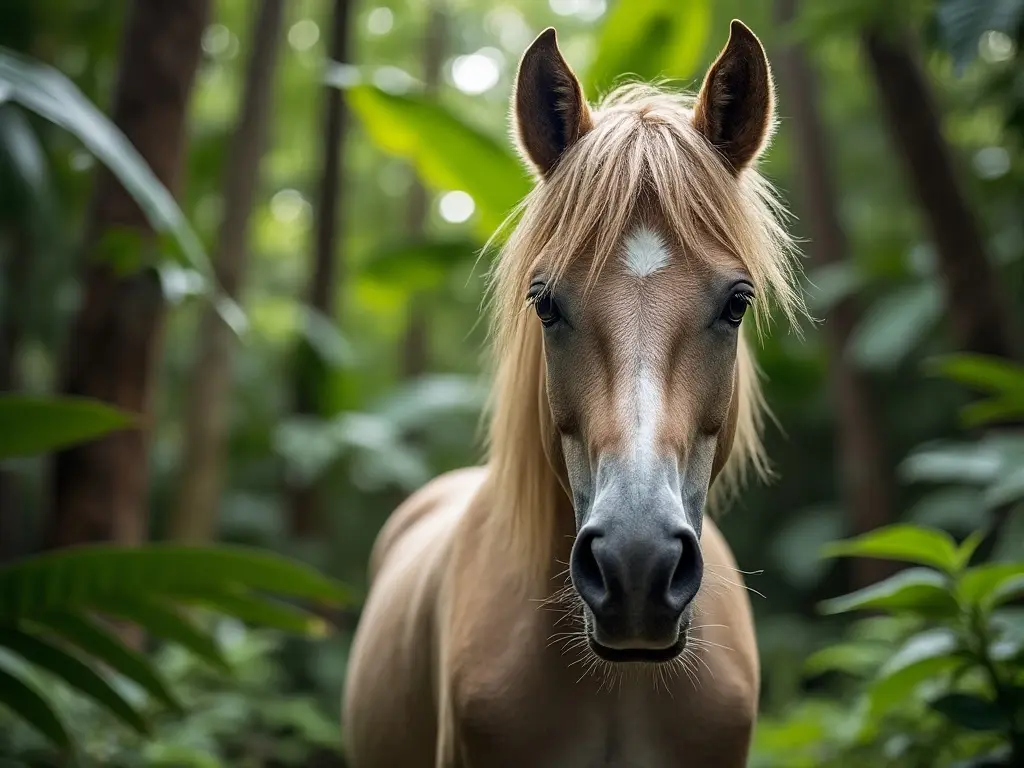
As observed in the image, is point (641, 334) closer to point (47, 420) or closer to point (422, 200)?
point (47, 420)

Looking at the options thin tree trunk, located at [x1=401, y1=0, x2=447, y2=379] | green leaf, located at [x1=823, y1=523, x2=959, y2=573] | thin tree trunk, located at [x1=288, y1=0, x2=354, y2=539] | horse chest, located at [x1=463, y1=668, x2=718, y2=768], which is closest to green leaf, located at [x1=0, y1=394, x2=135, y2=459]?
horse chest, located at [x1=463, y1=668, x2=718, y2=768]

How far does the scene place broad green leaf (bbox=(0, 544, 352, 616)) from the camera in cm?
293

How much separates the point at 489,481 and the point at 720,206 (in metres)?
0.86

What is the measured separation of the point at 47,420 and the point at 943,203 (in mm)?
4238

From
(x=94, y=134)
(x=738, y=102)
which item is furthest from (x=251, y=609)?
(x=738, y=102)

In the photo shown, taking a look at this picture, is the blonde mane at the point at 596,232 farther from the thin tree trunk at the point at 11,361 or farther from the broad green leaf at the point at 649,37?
the thin tree trunk at the point at 11,361

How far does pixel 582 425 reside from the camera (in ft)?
5.78

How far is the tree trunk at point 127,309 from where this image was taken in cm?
415

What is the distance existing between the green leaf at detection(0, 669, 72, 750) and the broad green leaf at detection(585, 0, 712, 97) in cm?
394

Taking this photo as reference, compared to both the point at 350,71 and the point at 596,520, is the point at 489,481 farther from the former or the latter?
the point at 350,71

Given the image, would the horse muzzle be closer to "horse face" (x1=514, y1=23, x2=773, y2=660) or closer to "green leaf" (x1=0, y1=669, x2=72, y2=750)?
"horse face" (x1=514, y1=23, x2=773, y2=660)

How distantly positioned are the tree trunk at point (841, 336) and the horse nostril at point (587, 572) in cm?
557

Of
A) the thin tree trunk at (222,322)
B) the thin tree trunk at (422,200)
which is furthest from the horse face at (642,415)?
the thin tree trunk at (422,200)

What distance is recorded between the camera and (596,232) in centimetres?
183
